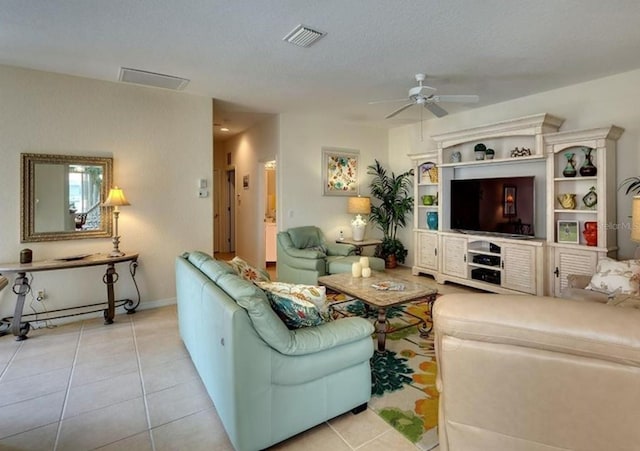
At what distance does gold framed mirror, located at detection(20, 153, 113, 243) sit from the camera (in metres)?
3.62

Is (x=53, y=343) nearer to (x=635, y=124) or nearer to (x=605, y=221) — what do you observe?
(x=605, y=221)

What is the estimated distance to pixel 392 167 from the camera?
22.2 ft

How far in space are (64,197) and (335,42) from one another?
10.9 feet

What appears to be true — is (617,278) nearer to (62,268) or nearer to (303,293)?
(303,293)

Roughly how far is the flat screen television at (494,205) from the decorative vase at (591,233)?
60 centimetres

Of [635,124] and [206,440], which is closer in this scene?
[206,440]

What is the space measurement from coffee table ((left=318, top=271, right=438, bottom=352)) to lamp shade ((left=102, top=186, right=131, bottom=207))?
7.76ft

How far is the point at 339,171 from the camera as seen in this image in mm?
6172

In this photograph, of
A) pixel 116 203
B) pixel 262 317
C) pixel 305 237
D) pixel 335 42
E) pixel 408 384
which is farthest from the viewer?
pixel 305 237

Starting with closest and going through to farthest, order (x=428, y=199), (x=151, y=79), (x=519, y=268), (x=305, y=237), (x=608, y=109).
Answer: (x=151, y=79) → (x=608, y=109) → (x=519, y=268) → (x=305, y=237) → (x=428, y=199)

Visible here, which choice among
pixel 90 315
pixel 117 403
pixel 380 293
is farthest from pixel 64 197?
pixel 380 293

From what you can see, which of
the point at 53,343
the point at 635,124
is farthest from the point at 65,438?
the point at 635,124

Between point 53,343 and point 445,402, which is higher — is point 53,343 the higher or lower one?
the lower one

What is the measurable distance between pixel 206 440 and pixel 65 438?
80 centimetres
